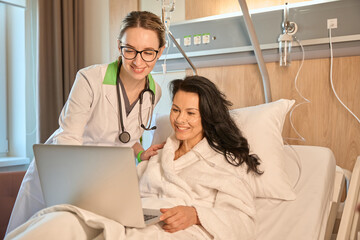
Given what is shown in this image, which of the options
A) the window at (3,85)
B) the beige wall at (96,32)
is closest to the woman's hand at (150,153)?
the beige wall at (96,32)

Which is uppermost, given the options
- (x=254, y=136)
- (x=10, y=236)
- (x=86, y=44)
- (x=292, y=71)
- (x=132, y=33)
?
(x=86, y=44)

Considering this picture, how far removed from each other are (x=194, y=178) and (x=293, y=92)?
0.98 m

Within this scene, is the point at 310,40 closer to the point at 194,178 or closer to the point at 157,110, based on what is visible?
the point at 194,178

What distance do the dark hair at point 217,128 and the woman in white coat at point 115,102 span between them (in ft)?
0.84

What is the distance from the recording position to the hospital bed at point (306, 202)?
1374 millimetres

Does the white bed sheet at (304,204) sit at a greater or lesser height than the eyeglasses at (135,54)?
lesser

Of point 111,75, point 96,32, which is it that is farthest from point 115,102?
point 96,32

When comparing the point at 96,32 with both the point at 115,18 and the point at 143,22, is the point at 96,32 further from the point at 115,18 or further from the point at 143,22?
the point at 143,22

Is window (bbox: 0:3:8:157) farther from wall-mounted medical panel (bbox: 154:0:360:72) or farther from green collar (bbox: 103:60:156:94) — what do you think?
green collar (bbox: 103:60:156:94)

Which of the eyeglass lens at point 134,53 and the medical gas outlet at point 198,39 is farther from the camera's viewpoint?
the medical gas outlet at point 198,39

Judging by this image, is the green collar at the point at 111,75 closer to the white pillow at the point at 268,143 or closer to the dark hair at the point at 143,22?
the dark hair at the point at 143,22

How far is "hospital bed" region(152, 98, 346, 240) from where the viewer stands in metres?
1.37

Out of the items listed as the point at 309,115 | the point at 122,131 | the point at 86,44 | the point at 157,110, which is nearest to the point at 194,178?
the point at 122,131

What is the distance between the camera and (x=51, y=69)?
9.62 ft
